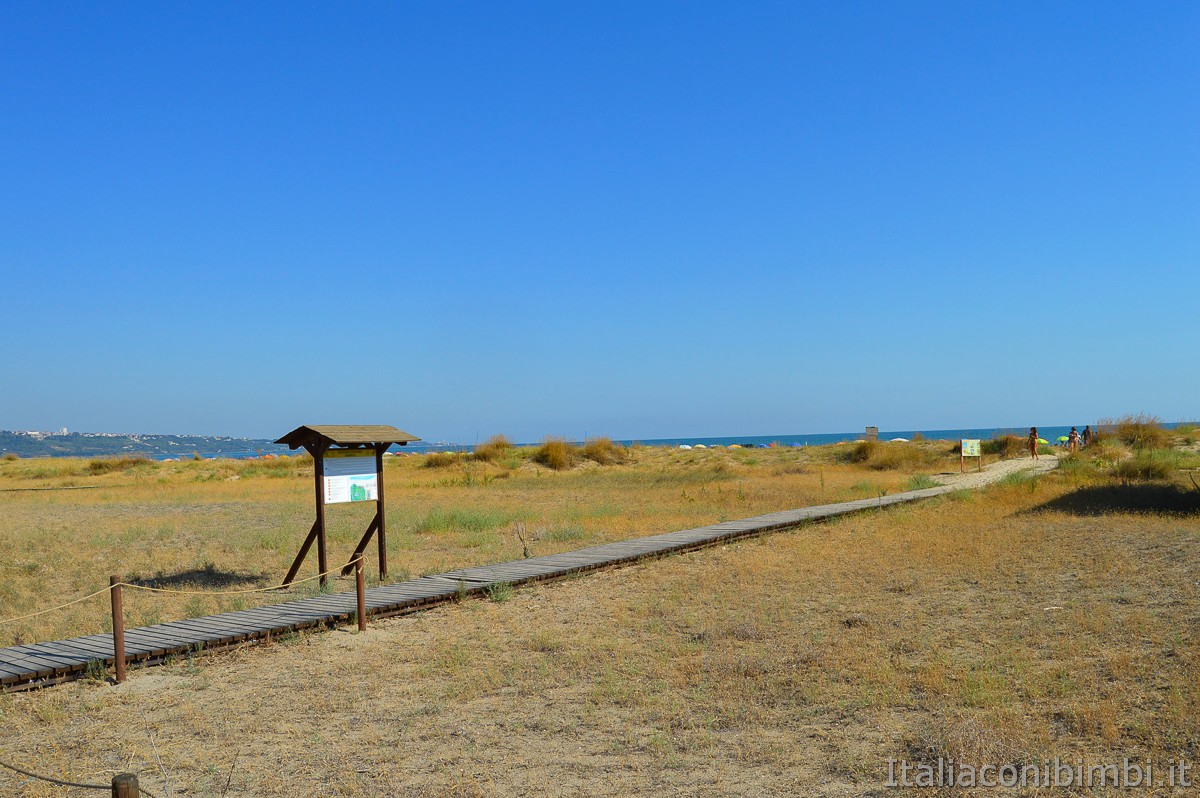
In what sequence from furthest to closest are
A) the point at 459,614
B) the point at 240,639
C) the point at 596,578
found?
the point at 596,578 < the point at 459,614 < the point at 240,639

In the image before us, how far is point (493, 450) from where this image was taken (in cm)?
4669

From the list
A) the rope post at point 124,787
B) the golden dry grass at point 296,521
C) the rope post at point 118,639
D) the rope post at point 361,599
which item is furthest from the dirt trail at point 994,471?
the rope post at point 124,787

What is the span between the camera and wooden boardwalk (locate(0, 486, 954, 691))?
8.11 meters

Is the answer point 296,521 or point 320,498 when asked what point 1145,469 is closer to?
point 320,498

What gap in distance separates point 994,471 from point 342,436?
Answer: 25.5 metres

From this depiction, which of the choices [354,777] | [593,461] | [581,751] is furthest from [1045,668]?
[593,461]

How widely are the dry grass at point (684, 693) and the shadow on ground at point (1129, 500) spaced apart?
486cm

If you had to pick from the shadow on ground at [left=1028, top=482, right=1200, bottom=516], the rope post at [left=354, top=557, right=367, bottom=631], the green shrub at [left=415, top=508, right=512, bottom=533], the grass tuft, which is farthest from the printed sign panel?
the grass tuft

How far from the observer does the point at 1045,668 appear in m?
7.21

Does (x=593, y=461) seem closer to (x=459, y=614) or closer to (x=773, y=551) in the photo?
(x=773, y=551)

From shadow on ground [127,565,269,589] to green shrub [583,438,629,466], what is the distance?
3201 centimetres

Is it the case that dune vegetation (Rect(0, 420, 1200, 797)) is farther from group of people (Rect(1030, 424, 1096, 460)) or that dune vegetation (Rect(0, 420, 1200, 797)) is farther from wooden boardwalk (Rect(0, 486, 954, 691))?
group of people (Rect(1030, 424, 1096, 460))

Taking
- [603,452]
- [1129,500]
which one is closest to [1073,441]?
[603,452]

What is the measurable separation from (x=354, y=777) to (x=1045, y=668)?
5244 mm
